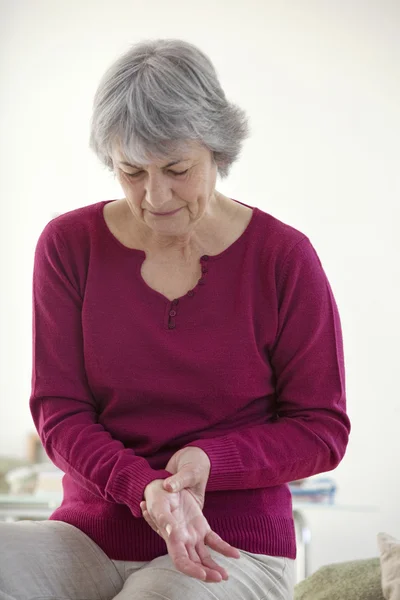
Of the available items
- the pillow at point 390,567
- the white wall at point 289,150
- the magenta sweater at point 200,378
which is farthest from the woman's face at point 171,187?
the white wall at point 289,150

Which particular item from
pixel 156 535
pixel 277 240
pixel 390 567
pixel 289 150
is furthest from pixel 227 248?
pixel 289 150

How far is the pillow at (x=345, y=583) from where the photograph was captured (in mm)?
1638

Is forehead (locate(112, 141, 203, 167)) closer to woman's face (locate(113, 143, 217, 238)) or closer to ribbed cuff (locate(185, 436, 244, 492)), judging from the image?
woman's face (locate(113, 143, 217, 238))

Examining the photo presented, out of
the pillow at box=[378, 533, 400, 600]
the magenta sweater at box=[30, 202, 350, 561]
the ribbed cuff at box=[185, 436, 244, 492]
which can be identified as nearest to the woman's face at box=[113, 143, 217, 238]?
the magenta sweater at box=[30, 202, 350, 561]

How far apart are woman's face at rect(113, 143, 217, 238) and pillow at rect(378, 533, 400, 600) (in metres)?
0.68

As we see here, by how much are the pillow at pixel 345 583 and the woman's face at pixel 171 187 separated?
0.71m

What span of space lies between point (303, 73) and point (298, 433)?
247cm

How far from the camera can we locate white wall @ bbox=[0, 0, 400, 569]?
140 inches

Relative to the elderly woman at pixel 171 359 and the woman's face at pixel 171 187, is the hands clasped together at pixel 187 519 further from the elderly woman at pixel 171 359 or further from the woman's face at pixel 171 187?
the woman's face at pixel 171 187

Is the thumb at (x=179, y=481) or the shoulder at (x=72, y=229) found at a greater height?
the shoulder at (x=72, y=229)

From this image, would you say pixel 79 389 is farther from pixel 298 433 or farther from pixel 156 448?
pixel 298 433

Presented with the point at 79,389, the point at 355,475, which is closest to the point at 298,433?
the point at 79,389

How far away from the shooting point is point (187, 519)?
4.08 feet

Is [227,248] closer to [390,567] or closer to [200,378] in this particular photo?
[200,378]
